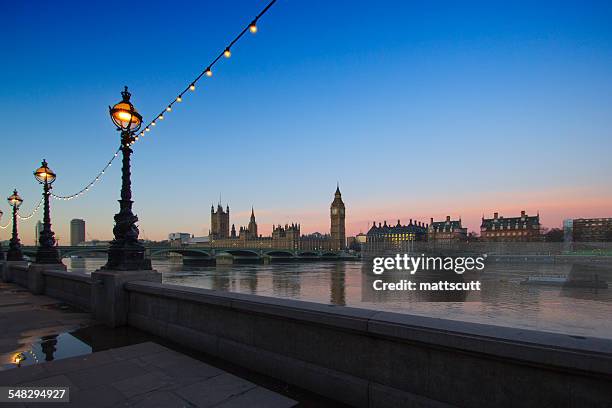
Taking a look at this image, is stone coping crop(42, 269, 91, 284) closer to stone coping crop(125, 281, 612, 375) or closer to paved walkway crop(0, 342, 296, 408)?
paved walkway crop(0, 342, 296, 408)

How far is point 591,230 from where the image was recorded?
149 m

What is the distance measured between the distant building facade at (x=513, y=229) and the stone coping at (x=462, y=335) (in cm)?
16913

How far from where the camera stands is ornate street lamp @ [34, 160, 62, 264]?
1410cm

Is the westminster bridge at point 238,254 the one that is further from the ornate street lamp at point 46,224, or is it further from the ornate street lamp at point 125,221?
the ornate street lamp at point 125,221

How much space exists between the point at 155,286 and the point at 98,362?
1905mm

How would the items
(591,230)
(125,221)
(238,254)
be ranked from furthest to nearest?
(591,230) → (238,254) → (125,221)

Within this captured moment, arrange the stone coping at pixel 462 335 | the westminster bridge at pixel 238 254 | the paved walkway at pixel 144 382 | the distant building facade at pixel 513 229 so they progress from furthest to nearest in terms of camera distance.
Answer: the distant building facade at pixel 513 229, the westminster bridge at pixel 238 254, the paved walkway at pixel 144 382, the stone coping at pixel 462 335

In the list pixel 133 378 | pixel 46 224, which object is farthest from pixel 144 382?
pixel 46 224

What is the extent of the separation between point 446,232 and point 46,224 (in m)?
188

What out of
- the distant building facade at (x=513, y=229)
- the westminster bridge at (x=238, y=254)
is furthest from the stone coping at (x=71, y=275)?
the distant building facade at (x=513, y=229)

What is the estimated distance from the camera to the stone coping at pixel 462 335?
269cm

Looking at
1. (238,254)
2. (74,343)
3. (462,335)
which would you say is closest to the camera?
(462,335)

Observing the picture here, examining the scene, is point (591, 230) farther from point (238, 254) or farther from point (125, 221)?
point (125, 221)

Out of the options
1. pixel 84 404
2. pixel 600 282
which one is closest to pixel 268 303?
pixel 84 404
